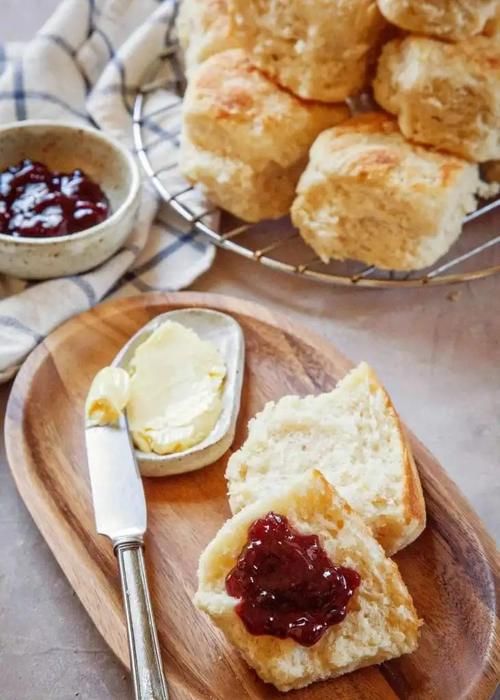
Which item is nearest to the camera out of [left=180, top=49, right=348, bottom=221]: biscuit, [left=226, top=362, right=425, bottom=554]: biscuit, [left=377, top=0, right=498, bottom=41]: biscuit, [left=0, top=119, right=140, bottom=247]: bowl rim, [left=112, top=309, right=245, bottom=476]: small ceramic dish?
[left=226, top=362, right=425, bottom=554]: biscuit

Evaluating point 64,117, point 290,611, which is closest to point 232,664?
point 290,611

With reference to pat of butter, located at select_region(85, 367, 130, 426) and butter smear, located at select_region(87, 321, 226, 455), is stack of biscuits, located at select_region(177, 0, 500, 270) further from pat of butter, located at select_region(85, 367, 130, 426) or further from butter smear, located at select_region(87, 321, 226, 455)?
pat of butter, located at select_region(85, 367, 130, 426)

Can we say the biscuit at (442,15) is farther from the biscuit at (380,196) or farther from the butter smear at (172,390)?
the butter smear at (172,390)

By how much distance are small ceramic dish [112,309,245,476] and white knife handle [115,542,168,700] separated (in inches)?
10.3

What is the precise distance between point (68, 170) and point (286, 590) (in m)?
1.73

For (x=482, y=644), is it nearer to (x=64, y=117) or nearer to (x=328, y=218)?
(x=328, y=218)

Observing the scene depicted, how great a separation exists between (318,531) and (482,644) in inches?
18.2

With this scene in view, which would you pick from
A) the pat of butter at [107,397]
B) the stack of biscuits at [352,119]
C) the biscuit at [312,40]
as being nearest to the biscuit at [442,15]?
the stack of biscuits at [352,119]

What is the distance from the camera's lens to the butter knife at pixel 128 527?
1722mm

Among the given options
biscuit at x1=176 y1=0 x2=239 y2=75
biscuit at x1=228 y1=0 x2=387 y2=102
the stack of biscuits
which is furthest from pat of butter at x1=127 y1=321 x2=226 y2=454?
biscuit at x1=176 y1=0 x2=239 y2=75

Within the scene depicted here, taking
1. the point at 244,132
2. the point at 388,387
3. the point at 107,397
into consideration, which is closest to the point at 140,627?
the point at 107,397

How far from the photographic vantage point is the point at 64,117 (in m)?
3.06

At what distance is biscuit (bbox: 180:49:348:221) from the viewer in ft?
8.53

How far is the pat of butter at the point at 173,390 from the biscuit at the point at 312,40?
2.95ft
